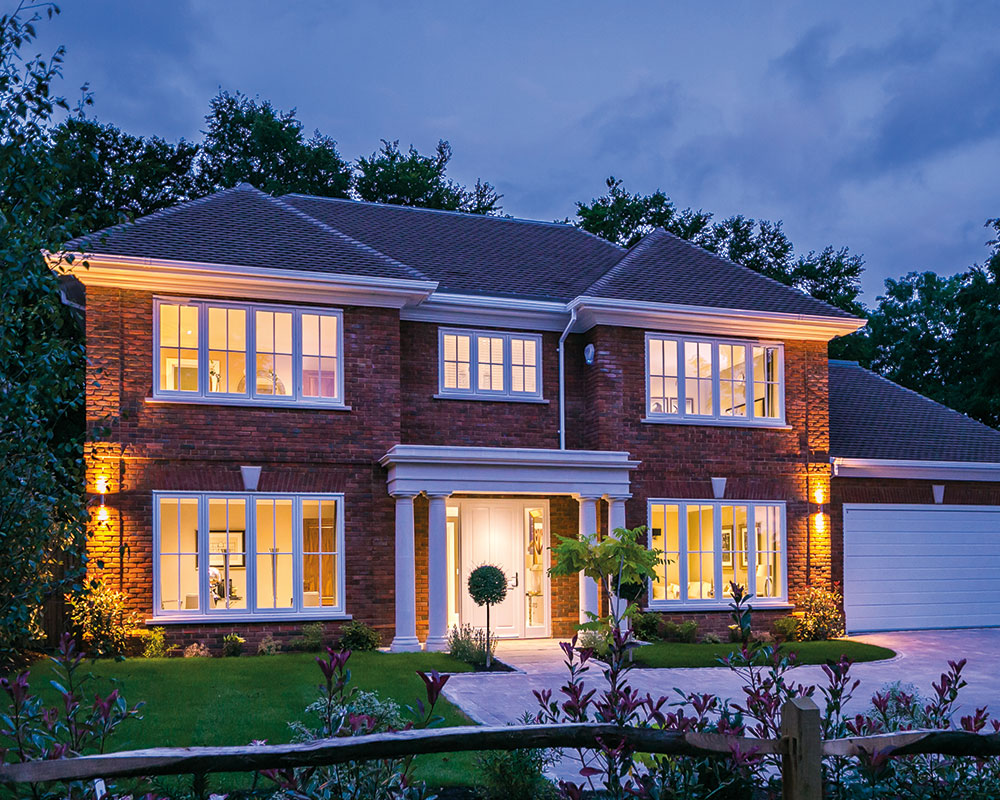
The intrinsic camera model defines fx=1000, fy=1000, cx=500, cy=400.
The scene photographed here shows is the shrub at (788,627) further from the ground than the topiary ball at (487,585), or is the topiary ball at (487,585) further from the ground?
the topiary ball at (487,585)

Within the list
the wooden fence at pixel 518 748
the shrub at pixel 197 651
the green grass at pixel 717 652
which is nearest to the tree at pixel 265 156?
the shrub at pixel 197 651

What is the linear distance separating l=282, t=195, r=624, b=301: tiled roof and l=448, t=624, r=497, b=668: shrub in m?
5.64

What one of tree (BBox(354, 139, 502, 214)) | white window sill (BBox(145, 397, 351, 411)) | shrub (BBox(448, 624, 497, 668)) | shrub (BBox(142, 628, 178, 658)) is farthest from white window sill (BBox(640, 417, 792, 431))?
tree (BBox(354, 139, 502, 214))

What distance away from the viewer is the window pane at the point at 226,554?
14.6 metres

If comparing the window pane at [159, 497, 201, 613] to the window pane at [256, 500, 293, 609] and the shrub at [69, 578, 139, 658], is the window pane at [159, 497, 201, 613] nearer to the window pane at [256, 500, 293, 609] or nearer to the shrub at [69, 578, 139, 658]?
the shrub at [69, 578, 139, 658]

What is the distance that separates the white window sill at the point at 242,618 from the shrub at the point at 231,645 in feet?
0.76

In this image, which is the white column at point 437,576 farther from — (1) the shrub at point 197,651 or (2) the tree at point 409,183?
(2) the tree at point 409,183

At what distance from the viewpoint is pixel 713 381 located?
57.9ft

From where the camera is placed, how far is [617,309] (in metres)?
16.6

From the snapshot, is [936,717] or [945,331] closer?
[936,717]

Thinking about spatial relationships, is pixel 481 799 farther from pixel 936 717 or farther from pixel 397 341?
pixel 397 341

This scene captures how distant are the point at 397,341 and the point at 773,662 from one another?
1121cm

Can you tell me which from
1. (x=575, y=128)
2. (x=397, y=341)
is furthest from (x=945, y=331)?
(x=575, y=128)

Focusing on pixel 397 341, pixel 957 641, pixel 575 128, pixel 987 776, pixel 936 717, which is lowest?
pixel 957 641
